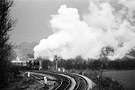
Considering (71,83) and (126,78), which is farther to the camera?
(126,78)

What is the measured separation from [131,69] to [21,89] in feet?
228

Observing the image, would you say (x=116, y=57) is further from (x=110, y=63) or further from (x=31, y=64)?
(x=31, y=64)

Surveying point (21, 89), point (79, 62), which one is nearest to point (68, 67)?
point (79, 62)

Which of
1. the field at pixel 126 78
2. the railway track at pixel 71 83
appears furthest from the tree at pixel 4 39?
the field at pixel 126 78

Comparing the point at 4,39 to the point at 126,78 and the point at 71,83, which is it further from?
the point at 126,78

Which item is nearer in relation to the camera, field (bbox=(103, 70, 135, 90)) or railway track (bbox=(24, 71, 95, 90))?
railway track (bbox=(24, 71, 95, 90))

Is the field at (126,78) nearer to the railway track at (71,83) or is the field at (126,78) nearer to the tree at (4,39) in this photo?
the railway track at (71,83)

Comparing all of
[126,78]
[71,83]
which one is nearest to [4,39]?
[71,83]

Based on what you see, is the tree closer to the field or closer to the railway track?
the railway track

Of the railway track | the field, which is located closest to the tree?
the railway track

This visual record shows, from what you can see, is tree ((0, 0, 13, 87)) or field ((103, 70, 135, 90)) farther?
field ((103, 70, 135, 90))

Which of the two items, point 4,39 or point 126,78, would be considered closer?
point 4,39

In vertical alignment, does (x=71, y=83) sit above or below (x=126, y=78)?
above

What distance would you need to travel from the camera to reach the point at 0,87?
99.8 ft
